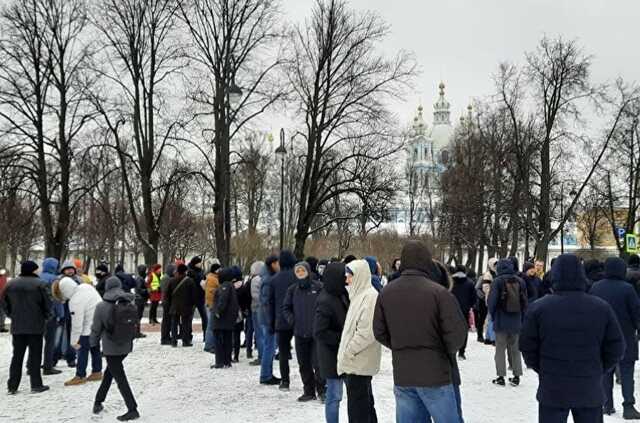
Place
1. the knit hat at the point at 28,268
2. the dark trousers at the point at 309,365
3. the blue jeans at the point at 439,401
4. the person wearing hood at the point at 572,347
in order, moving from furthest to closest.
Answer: the knit hat at the point at 28,268 → the dark trousers at the point at 309,365 → the person wearing hood at the point at 572,347 → the blue jeans at the point at 439,401

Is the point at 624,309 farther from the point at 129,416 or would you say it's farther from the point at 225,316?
the point at 225,316

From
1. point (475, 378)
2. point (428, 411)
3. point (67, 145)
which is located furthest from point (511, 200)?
point (428, 411)

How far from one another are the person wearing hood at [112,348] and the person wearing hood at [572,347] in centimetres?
487

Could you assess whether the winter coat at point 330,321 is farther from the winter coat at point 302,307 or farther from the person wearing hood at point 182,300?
the person wearing hood at point 182,300

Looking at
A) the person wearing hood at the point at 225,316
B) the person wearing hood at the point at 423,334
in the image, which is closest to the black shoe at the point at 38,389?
the person wearing hood at the point at 225,316

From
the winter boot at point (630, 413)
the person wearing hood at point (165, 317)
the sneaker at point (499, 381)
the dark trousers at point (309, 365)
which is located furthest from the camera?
the person wearing hood at point (165, 317)

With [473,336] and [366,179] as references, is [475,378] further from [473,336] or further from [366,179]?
[366,179]

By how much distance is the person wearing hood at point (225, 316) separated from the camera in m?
11.7

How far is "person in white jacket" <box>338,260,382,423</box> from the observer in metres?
6.18

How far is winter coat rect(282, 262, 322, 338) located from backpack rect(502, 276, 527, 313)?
10.4 ft

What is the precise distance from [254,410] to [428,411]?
3.88 metres

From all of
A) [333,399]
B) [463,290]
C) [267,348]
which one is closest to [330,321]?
[333,399]

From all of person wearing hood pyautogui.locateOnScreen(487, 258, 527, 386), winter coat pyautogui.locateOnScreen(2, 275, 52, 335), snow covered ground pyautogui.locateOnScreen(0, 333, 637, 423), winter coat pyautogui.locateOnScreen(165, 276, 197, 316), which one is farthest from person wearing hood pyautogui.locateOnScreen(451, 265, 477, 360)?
winter coat pyautogui.locateOnScreen(2, 275, 52, 335)

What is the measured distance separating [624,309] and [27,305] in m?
8.02
